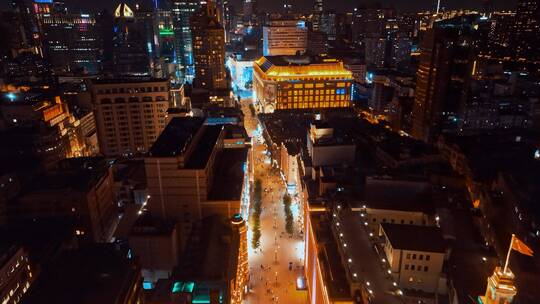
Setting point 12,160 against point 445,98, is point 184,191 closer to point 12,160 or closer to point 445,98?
point 12,160

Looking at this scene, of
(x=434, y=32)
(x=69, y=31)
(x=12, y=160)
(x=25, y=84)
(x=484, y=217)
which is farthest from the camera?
(x=69, y=31)

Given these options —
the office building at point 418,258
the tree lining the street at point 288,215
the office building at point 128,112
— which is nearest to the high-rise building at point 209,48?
the office building at point 128,112

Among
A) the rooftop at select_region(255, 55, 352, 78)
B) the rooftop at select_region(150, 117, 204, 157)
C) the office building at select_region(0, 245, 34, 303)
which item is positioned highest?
the rooftop at select_region(255, 55, 352, 78)

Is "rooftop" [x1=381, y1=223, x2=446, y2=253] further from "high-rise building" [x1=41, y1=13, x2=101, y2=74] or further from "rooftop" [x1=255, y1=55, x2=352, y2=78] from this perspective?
"high-rise building" [x1=41, y1=13, x2=101, y2=74]

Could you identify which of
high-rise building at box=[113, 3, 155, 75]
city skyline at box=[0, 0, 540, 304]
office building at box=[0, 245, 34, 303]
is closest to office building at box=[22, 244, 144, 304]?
city skyline at box=[0, 0, 540, 304]

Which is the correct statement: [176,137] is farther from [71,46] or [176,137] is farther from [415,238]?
[71,46]

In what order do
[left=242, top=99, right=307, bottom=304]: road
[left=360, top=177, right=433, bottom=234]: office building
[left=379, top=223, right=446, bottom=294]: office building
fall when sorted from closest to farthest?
[left=379, top=223, right=446, bottom=294]: office building → [left=360, top=177, right=433, bottom=234]: office building → [left=242, top=99, right=307, bottom=304]: road

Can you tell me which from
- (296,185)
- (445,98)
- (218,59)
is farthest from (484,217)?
(218,59)
